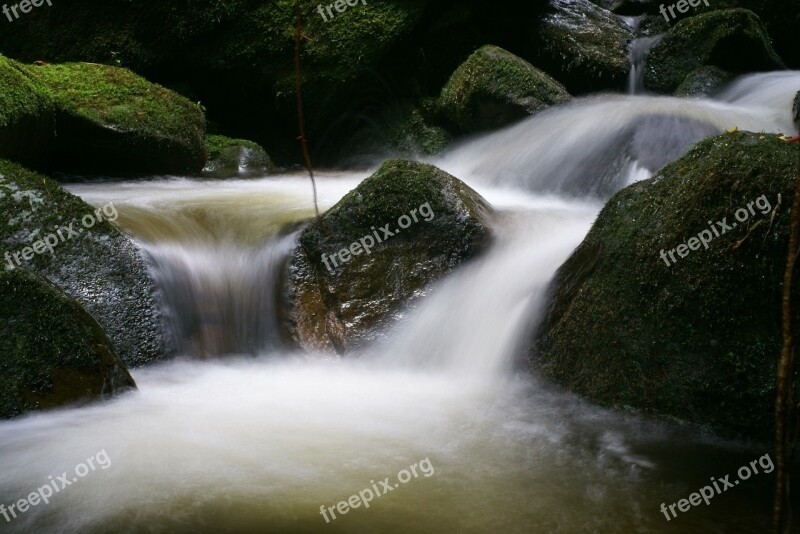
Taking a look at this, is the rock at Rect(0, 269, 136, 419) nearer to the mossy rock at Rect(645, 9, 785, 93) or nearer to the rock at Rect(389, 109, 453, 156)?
the rock at Rect(389, 109, 453, 156)

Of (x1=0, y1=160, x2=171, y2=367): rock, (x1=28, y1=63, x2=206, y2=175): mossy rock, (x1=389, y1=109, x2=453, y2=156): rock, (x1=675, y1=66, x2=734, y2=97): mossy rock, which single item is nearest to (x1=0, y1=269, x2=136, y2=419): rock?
(x1=0, y1=160, x2=171, y2=367): rock

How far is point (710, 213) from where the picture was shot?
12.3 ft

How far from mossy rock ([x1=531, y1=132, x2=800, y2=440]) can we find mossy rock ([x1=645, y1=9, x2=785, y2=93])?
635cm

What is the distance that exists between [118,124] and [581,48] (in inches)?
250

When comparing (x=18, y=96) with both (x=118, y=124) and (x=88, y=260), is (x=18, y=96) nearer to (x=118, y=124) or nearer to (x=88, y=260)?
(x=118, y=124)

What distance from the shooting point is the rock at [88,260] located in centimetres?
478

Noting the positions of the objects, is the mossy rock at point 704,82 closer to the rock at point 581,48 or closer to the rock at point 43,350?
the rock at point 581,48

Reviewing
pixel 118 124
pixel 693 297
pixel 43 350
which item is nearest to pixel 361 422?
pixel 43 350

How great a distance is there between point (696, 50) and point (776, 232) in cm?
712

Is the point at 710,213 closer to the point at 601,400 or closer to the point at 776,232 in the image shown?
the point at 776,232

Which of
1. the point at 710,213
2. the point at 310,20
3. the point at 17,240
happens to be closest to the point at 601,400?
the point at 710,213

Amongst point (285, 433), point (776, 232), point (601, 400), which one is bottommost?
point (601, 400)

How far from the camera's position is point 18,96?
6.11 metres

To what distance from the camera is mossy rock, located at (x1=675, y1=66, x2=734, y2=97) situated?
29.8 feet
